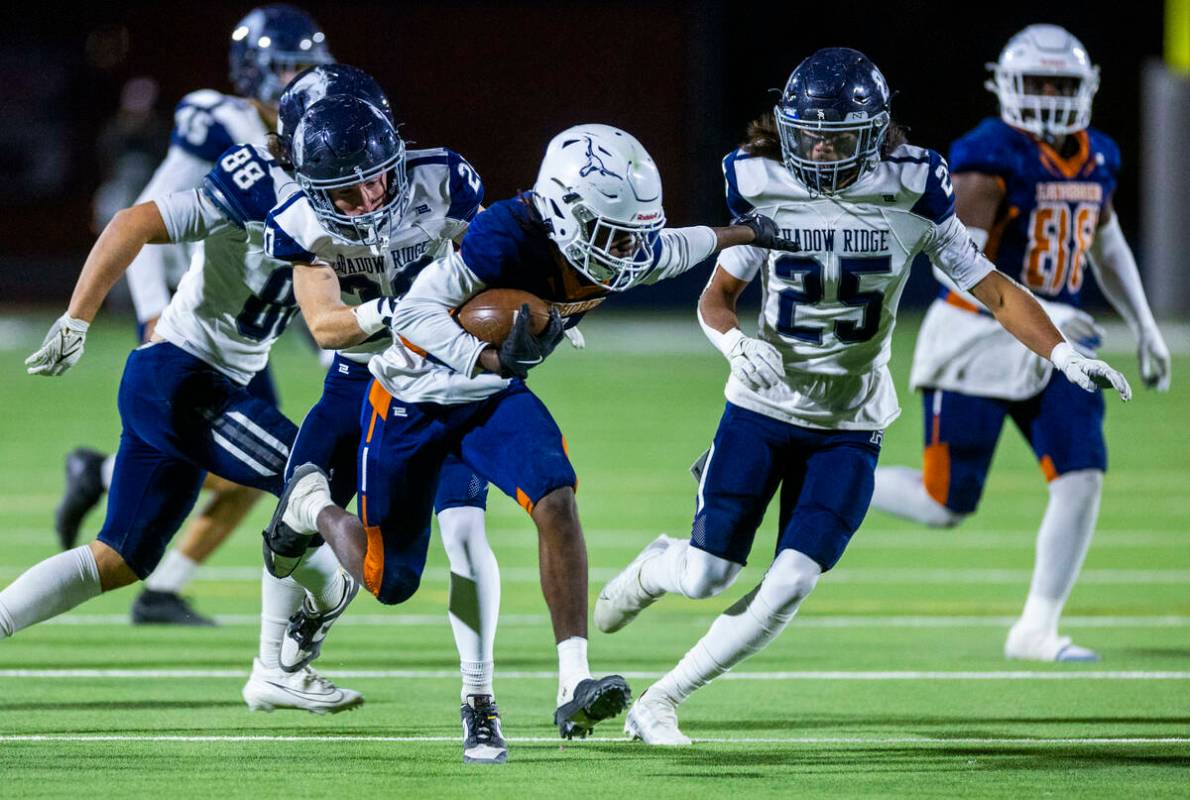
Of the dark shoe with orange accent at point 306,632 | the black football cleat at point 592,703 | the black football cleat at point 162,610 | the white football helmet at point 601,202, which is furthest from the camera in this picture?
the black football cleat at point 162,610

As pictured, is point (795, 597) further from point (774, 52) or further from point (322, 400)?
point (774, 52)

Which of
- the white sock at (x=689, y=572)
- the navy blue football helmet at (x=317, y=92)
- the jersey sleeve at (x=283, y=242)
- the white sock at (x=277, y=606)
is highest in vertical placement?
the navy blue football helmet at (x=317, y=92)

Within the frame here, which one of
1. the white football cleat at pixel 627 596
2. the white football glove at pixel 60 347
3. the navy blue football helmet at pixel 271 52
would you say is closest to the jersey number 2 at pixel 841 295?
the white football cleat at pixel 627 596

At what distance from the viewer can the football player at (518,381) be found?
13.5 feet

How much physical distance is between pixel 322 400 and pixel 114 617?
2.22 m

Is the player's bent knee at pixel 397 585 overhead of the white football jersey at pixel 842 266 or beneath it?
beneath

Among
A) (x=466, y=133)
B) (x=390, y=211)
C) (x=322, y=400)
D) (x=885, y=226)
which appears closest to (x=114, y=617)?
(x=322, y=400)

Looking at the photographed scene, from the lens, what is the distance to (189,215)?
471cm

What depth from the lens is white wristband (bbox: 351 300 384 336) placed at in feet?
14.1

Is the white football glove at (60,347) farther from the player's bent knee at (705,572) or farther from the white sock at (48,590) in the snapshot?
the player's bent knee at (705,572)

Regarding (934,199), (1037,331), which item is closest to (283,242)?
(934,199)

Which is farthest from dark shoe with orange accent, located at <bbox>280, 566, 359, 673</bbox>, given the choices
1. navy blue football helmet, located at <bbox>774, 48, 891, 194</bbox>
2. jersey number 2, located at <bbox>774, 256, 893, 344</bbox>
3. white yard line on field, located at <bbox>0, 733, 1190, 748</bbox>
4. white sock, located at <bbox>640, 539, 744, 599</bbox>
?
navy blue football helmet, located at <bbox>774, 48, 891, 194</bbox>

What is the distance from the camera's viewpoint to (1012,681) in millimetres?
5453

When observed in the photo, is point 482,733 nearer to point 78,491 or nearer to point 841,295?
point 841,295
